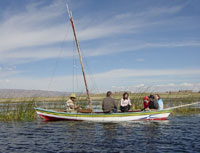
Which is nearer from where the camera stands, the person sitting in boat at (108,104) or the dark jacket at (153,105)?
the person sitting in boat at (108,104)

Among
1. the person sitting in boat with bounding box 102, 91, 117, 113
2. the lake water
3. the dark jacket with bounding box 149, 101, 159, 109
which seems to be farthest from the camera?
the dark jacket with bounding box 149, 101, 159, 109

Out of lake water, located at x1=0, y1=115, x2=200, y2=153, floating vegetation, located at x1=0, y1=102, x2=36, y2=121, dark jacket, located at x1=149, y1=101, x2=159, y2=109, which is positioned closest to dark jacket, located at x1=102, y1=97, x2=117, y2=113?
dark jacket, located at x1=149, y1=101, x2=159, y2=109

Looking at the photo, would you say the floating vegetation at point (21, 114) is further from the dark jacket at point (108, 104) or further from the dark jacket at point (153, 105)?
the dark jacket at point (153, 105)

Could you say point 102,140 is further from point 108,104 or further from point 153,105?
point 153,105

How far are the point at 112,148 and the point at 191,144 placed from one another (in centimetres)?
394

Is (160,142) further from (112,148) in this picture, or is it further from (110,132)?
(110,132)

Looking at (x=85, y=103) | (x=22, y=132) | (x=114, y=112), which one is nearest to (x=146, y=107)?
(x=114, y=112)

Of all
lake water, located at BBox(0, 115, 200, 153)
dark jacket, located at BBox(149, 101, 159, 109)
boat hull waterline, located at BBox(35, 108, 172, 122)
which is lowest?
lake water, located at BBox(0, 115, 200, 153)

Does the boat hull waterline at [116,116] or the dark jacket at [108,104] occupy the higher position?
the dark jacket at [108,104]

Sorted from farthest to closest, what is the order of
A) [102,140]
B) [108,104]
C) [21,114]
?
[21,114], [108,104], [102,140]

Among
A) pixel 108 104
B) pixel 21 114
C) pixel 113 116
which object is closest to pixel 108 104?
pixel 108 104

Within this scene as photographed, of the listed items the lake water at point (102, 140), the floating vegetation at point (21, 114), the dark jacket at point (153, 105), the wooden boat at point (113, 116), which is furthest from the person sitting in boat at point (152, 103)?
the floating vegetation at point (21, 114)

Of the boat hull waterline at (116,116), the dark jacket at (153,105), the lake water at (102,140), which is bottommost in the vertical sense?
the lake water at (102,140)

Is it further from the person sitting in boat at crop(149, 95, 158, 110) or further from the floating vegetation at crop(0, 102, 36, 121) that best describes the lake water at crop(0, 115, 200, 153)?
the floating vegetation at crop(0, 102, 36, 121)
